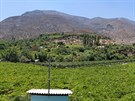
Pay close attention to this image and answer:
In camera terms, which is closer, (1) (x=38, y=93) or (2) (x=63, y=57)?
(1) (x=38, y=93)

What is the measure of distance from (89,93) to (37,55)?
5692 centimetres

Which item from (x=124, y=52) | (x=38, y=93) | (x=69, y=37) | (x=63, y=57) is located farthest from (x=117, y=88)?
(x=69, y=37)

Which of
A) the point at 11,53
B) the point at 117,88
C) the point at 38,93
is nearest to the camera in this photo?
the point at 38,93

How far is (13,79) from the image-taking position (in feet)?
128

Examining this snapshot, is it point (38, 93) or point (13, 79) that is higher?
point (38, 93)

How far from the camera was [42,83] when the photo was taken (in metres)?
35.7

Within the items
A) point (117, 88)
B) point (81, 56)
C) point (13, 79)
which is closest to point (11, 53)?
point (81, 56)

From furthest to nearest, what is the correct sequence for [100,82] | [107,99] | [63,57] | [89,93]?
1. [63,57]
2. [100,82]
3. [89,93]
4. [107,99]

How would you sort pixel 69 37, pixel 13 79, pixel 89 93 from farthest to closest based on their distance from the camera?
pixel 69 37
pixel 13 79
pixel 89 93

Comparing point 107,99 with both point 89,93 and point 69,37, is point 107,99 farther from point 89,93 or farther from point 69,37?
point 69,37

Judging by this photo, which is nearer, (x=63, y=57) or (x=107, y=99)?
(x=107, y=99)

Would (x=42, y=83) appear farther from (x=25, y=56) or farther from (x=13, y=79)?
(x=25, y=56)

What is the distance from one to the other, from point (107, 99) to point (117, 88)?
425 cm

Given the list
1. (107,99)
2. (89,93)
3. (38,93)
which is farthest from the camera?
(89,93)
